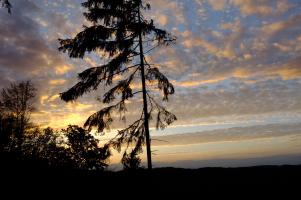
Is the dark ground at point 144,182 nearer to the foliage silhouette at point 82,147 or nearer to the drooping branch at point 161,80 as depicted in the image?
the drooping branch at point 161,80

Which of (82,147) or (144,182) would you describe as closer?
(144,182)

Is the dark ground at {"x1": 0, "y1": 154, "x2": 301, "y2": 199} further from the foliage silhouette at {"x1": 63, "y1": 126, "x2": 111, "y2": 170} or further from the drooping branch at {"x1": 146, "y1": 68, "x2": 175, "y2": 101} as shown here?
the foliage silhouette at {"x1": 63, "y1": 126, "x2": 111, "y2": 170}

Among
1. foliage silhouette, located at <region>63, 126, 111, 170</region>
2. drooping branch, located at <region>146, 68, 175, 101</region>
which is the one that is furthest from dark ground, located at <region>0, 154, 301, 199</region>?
foliage silhouette, located at <region>63, 126, 111, 170</region>

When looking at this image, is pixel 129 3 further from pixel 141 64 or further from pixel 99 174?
pixel 99 174

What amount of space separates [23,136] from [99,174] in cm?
1666

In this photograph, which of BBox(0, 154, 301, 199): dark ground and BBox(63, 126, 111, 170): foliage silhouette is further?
BBox(63, 126, 111, 170): foliage silhouette

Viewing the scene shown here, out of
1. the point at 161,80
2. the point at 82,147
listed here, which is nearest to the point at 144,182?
the point at 161,80

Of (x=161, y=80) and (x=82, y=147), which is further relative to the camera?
(x=82, y=147)

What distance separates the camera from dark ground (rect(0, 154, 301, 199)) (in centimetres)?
1360

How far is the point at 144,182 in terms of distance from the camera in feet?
54.0

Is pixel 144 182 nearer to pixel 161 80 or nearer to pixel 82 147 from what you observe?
pixel 161 80

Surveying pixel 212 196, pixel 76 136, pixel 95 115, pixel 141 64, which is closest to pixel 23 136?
pixel 76 136

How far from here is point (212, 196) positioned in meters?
15.1

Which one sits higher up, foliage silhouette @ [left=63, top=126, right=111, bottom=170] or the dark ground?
foliage silhouette @ [left=63, top=126, right=111, bottom=170]
